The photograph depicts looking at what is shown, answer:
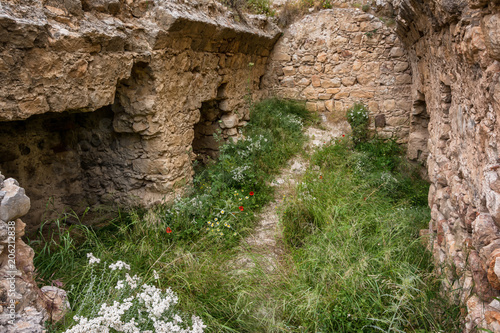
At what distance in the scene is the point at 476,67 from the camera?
2021 mm

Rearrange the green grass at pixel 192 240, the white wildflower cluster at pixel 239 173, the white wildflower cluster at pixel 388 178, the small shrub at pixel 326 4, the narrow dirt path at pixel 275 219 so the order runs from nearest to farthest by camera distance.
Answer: the green grass at pixel 192 240, the narrow dirt path at pixel 275 219, the white wildflower cluster at pixel 239 173, the white wildflower cluster at pixel 388 178, the small shrub at pixel 326 4

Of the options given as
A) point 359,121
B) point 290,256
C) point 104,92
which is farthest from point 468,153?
point 359,121

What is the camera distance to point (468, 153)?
7.24 ft

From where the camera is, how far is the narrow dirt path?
304cm

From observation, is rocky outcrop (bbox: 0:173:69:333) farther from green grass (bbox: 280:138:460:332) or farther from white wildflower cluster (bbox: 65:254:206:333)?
green grass (bbox: 280:138:460:332)

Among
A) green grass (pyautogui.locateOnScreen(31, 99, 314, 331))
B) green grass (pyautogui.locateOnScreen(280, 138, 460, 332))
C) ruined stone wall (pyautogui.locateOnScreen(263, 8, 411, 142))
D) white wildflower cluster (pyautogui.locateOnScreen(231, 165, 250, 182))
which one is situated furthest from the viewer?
ruined stone wall (pyautogui.locateOnScreen(263, 8, 411, 142))

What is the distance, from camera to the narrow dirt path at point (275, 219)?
3.04 meters

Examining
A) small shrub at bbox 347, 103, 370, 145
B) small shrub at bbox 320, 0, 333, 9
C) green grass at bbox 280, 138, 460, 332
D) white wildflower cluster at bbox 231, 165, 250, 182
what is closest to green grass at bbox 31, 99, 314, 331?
white wildflower cluster at bbox 231, 165, 250, 182

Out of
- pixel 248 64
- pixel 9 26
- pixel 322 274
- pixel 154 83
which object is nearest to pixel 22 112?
pixel 9 26

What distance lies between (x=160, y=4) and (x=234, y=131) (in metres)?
2.54

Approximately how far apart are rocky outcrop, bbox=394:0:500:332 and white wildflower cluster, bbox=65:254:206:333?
1513 mm

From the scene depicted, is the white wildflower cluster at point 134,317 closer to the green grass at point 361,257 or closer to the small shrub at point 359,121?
the green grass at point 361,257


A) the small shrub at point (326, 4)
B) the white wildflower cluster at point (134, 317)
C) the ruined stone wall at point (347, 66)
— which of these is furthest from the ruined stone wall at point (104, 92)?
the small shrub at point (326, 4)

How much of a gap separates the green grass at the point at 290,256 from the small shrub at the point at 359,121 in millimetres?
1332
